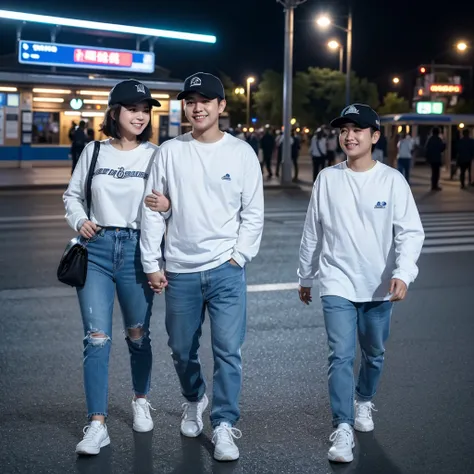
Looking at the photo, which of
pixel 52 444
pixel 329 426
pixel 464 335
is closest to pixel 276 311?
pixel 464 335

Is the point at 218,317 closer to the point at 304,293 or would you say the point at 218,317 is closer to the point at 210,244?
the point at 210,244

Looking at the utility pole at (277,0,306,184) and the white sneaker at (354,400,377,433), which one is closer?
the white sneaker at (354,400,377,433)

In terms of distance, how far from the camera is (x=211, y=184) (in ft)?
14.3

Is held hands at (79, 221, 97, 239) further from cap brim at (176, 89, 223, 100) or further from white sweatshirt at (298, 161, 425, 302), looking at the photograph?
white sweatshirt at (298, 161, 425, 302)

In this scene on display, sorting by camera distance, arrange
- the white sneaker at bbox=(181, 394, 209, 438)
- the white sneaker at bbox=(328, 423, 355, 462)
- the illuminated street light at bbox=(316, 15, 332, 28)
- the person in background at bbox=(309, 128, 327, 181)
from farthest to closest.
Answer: the illuminated street light at bbox=(316, 15, 332, 28) → the person in background at bbox=(309, 128, 327, 181) → the white sneaker at bbox=(181, 394, 209, 438) → the white sneaker at bbox=(328, 423, 355, 462)

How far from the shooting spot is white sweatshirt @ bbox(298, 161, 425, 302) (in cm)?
451

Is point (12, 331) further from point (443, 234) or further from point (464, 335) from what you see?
point (443, 234)

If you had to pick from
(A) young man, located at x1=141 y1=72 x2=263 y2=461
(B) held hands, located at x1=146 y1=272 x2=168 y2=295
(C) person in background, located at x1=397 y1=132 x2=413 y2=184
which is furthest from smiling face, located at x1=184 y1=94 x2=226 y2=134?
(C) person in background, located at x1=397 y1=132 x2=413 y2=184

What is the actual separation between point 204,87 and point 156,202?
0.66 metres

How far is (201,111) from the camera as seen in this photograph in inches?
174

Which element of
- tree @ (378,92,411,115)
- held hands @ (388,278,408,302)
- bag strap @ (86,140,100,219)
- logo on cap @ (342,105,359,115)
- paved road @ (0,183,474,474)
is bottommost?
paved road @ (0,183,474,474)

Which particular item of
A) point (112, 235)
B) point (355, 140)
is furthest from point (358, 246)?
point (112, 235)

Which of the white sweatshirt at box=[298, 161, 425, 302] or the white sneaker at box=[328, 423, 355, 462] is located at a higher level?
the white sweatshirt at box=[298, 161, 425, 302]

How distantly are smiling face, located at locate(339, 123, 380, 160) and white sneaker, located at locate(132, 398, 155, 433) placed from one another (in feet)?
5.91
